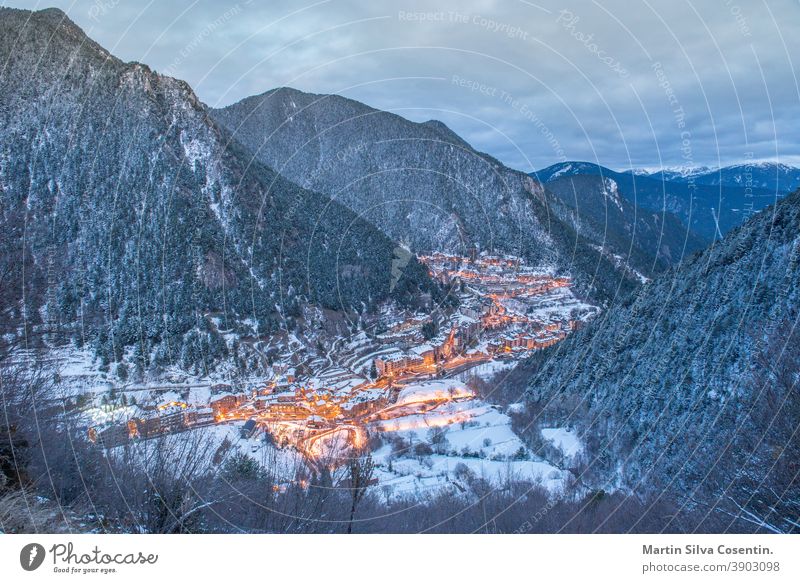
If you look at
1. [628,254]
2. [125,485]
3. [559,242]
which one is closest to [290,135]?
[559,242]

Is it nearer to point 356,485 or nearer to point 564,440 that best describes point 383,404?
point 564,440

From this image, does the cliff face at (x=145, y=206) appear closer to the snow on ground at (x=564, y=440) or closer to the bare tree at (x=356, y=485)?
the snow on ground at (x=564, y=440)

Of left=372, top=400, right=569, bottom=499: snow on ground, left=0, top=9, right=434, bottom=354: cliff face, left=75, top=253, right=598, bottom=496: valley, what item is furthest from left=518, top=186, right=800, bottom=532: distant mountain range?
left=0, top=9, right=434, bottom=354: cliff face

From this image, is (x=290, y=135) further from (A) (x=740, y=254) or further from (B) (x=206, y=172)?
(A) (x=740, y=254)

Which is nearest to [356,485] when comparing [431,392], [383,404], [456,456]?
[456,456]

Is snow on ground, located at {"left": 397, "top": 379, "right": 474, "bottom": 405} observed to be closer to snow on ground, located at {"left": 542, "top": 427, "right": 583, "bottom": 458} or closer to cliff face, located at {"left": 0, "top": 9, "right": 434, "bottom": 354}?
snow on ground, located at {"left": 542, "top": 427, "right": 583, "bottom": 458}
